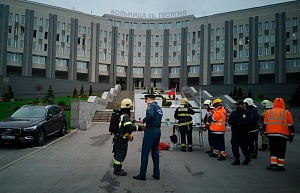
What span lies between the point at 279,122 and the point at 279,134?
334 mm

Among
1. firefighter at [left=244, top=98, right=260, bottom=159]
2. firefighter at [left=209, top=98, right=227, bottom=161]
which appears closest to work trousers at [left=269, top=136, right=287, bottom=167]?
firefighter at [left=244, top=98, right=260, bottom=159]

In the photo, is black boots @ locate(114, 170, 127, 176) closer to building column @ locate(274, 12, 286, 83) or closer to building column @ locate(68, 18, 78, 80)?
building column @ locate(274, 12, 286, 83)

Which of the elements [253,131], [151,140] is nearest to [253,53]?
[253,131]

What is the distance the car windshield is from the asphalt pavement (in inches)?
108

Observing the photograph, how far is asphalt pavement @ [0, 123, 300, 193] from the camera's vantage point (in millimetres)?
5156

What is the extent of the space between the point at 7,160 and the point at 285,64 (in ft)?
159

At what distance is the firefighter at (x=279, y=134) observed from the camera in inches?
263

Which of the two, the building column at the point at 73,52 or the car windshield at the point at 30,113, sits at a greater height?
the building column at the point at 73,52

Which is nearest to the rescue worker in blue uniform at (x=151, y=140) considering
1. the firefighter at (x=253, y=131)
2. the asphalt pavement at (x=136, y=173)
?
the asphalt pavement at (x=136, y=173)

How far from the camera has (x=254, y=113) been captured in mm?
8609

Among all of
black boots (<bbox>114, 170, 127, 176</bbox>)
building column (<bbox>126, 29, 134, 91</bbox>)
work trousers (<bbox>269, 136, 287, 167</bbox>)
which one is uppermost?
building column (<bbox>126, 29, 134, 91</bbox>)

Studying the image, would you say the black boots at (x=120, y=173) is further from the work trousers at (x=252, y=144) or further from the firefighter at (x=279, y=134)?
the work trousers at (x=252, y=144)

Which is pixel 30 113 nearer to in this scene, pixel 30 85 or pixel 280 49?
pixel 30 85

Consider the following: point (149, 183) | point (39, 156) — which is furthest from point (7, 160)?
point (149, 183)
